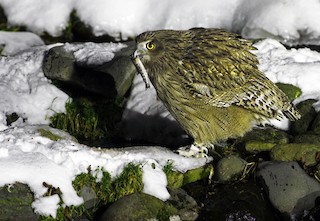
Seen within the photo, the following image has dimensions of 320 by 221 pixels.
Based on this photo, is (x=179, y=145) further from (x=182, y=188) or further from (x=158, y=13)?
(x=158, y=13)

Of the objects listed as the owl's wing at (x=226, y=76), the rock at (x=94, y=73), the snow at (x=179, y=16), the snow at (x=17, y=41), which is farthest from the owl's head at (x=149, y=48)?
the snow at (x=17, y=41)

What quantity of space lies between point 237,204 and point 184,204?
0.52m

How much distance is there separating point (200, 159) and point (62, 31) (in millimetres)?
4435

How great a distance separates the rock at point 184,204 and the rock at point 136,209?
0.68 feet

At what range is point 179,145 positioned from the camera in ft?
26.0

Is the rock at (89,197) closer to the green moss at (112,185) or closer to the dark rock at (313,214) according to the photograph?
the green moss at (112,185)

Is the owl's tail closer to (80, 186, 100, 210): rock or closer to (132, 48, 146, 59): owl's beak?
(132, 48, 146, 59): owl's beak

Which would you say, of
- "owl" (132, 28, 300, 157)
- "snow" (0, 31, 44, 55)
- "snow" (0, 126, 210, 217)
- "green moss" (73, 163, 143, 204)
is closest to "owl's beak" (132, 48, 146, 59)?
"owl" (132, 28, 300, 157)

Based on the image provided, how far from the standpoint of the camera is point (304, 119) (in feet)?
25.2

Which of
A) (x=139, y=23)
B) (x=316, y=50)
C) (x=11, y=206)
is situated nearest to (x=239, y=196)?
(x=11, y=206)

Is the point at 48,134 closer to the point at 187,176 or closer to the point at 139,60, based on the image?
the point at 139,60

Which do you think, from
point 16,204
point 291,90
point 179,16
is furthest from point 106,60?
point 16,204

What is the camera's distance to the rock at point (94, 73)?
8.59 metres

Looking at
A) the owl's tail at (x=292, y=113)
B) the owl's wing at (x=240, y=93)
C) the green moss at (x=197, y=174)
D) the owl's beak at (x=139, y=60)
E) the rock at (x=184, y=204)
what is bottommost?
the rock at (x=184, y=204)
